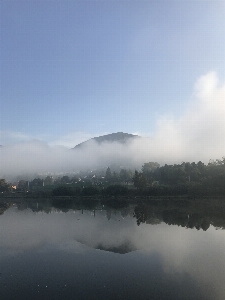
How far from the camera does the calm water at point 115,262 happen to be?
13.1 m

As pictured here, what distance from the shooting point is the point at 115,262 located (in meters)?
17.8

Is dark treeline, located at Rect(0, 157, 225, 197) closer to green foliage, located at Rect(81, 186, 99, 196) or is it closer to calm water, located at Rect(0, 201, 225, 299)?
green foliage, located at Rect(81, 186, 99, 196)

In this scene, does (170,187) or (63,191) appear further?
(63,191)

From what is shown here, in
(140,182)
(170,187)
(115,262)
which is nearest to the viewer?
(115,262)

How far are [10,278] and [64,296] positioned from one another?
4.48 m

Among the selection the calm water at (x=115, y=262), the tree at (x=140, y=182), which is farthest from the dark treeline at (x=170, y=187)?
the calm water at (x=115, y=262)

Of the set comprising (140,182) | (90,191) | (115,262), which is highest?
(140,182)

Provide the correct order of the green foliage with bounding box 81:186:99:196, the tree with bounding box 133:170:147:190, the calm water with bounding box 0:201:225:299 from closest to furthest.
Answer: the calm water with bounding box 0:201:225:299, the tree with bounding box 133:170:147:190, the green foliage with bounding box 81:186:99:196

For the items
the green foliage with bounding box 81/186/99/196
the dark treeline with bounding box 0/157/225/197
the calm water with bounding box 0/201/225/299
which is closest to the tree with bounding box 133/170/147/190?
the dark treeline with bounding box 0/157/225/197

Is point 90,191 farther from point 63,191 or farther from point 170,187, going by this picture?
point 170,187

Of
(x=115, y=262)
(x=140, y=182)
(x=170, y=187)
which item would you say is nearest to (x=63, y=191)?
(x=140, y=182)

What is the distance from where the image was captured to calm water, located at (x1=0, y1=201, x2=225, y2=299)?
13.1 meters

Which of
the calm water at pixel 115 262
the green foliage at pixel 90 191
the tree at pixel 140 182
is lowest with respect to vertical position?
the calm water at pixel 115 262

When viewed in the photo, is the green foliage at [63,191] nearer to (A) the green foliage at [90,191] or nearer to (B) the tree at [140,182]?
(A) the green foliage at [90,191]
